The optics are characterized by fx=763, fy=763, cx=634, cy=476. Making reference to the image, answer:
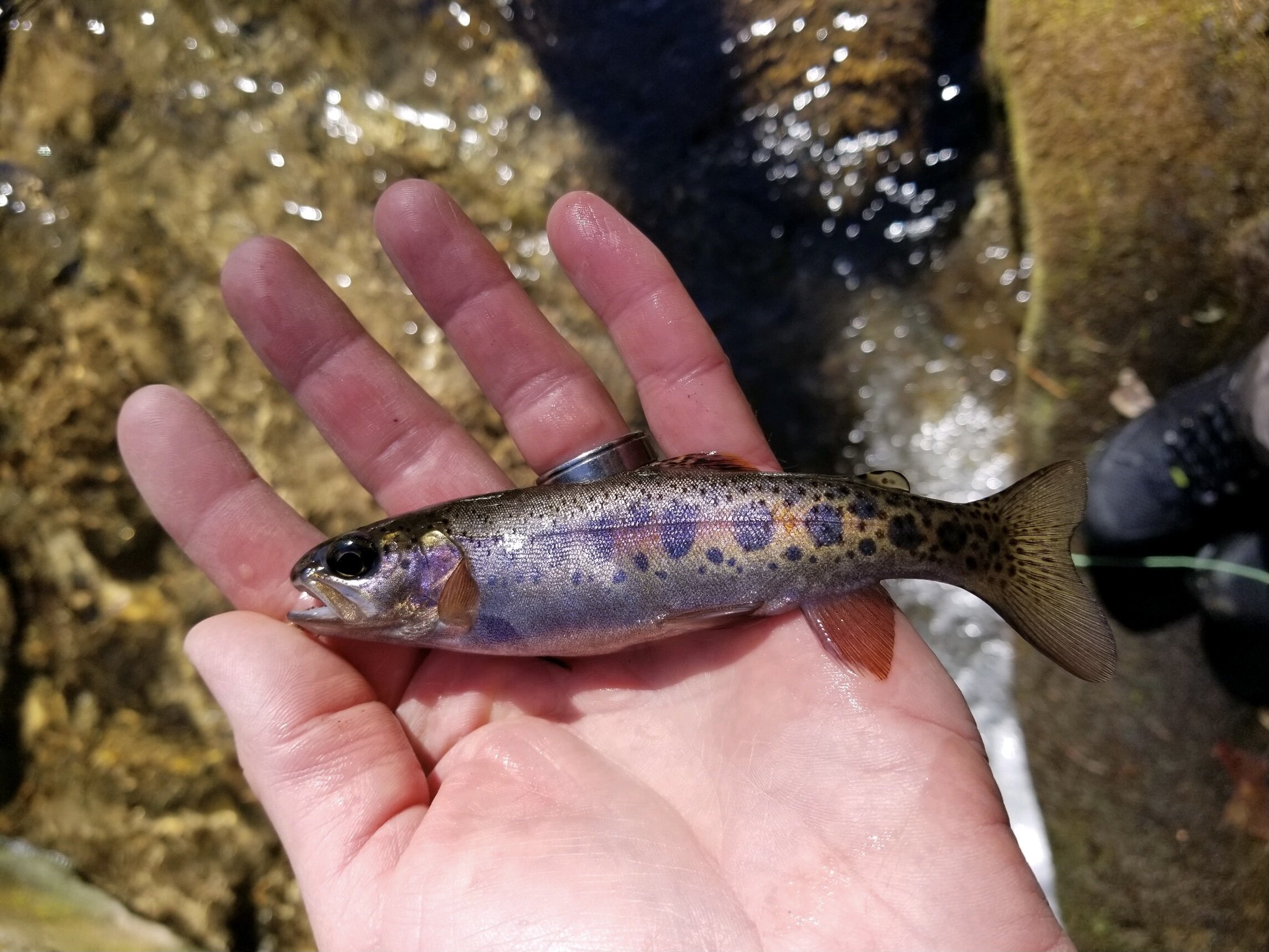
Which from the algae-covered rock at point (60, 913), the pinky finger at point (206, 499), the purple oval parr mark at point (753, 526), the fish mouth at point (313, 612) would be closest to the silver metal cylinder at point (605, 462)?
the purple oval parr mark at point (753, 526)

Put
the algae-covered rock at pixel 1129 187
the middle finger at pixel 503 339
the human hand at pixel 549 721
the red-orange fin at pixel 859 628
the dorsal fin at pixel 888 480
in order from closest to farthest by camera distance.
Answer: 1. the human hand at pixel 549 721
2. the red-orange fin at pixel 859 628
3. the dorsal fin at pixel 888 480
4. the middle finger at pixel 503 339
5. the algae-covered rock at pixel 1129 187

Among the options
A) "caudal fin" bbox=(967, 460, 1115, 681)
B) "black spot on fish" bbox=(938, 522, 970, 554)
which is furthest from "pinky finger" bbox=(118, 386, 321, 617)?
"caudal fin" bbox=(967, 460, 1115, 681)

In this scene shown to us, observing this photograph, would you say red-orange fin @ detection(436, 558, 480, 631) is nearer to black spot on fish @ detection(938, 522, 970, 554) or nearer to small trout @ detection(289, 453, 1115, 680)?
small trout @ detection(289, 453, 1115, 680)

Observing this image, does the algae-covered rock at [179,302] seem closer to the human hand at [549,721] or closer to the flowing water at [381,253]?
the flowing water at [381,253]

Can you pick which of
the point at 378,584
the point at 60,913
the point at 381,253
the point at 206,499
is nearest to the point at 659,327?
the point at 378,584

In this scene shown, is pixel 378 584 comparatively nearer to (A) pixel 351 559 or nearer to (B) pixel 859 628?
(A) pixel 351 559

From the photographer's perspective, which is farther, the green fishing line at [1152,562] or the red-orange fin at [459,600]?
the green fishing line at [1152,562]

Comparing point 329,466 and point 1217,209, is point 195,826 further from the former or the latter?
point 1217,209
